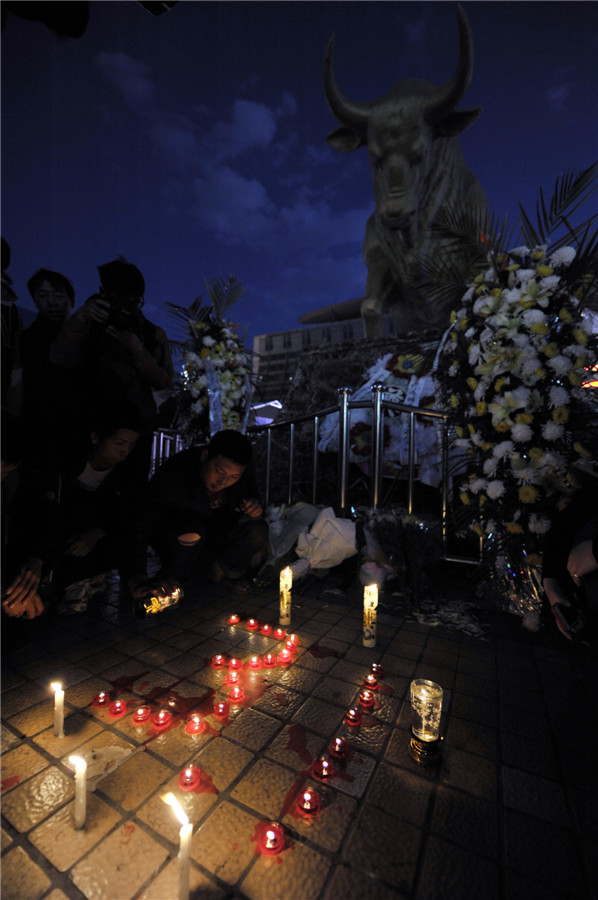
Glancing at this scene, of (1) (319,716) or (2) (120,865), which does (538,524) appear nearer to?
(1) (319,716)

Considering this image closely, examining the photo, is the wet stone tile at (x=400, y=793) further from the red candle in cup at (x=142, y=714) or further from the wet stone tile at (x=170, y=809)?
the red candle in cup at (x=142, y=714)

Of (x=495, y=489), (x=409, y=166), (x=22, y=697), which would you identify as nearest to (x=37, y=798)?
(x=22, y=697)

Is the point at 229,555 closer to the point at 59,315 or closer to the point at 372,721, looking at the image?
the point at 372,721

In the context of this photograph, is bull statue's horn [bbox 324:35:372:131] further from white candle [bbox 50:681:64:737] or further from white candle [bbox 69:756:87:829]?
white candle [bbox 69:756:87:829]

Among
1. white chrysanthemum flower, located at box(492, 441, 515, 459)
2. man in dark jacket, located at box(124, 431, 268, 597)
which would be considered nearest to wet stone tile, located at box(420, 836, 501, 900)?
man in dark jacket, located at box(124, 431, 268, 597)

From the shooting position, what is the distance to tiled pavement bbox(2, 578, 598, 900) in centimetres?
136

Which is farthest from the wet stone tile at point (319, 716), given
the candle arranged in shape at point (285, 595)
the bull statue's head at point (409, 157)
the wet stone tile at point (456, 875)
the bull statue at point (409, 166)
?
the bull statue's head at point (409, 157)

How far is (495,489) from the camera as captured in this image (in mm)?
3322

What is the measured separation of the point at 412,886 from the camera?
4.38 feet

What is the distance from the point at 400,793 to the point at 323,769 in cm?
35

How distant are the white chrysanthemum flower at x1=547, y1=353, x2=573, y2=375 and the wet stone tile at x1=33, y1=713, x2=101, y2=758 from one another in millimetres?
3921

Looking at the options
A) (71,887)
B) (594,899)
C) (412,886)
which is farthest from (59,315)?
(594,899)

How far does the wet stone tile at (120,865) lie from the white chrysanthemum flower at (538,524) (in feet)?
10.2

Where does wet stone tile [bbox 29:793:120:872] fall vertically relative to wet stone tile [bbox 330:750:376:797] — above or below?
above
